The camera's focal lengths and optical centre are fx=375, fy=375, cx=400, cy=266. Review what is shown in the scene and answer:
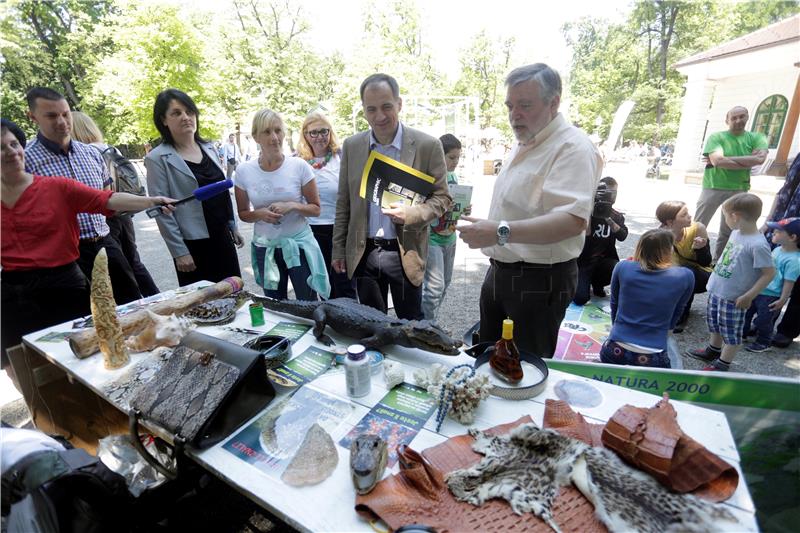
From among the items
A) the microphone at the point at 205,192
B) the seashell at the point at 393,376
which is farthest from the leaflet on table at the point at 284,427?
the microphone at the point at 205,192

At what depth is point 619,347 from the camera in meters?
2.46

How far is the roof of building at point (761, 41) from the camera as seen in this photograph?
11.5 m

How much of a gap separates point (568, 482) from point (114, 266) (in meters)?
3.36

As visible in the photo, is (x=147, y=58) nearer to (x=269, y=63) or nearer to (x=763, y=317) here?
(x=269, y=63)

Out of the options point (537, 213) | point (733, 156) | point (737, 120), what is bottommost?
point (537, 213)

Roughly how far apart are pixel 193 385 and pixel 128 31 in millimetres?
14816

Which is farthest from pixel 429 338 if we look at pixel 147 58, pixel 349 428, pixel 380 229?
pixel 147 58

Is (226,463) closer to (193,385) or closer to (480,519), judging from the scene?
(193,385)

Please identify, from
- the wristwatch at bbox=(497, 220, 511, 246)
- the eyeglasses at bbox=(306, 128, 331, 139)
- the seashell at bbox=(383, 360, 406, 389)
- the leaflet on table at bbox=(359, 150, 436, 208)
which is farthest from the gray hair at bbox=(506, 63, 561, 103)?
the eyeglasses at bbox=(306, 128, 331, 139)

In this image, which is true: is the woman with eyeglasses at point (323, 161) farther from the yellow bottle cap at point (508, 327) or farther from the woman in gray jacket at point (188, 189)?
the yellow bottle cap at point (508, 327)

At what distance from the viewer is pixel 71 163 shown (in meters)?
2.81

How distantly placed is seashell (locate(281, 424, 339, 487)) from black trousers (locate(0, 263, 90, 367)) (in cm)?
207

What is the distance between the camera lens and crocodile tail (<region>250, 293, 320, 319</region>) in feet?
6.92

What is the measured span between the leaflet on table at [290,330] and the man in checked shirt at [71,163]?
1.75 meters
